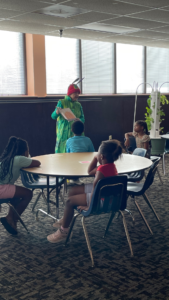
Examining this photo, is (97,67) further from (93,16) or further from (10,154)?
(10,154)

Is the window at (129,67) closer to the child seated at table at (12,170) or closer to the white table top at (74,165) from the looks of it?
the white table top at (74,165)

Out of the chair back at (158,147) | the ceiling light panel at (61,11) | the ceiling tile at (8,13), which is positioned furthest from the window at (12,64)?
the chair back at (158,147)

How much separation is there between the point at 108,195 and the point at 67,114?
2.51m

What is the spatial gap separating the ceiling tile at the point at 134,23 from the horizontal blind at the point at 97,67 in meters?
2.53

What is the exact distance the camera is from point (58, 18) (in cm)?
542

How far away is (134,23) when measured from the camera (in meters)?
5.93

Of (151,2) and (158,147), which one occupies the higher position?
(151,2)

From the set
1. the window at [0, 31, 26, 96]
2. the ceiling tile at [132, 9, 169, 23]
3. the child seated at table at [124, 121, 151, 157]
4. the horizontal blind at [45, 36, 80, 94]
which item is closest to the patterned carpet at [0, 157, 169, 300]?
the child seated at table at [124, 121, 151, 157]

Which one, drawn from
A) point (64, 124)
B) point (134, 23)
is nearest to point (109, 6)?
point (134, 23)

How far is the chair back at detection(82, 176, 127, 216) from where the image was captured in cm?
291

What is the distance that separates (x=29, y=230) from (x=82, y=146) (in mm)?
1330

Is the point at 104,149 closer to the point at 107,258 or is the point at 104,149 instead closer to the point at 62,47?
the point at 107,258

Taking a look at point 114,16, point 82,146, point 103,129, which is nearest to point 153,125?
point 103,129

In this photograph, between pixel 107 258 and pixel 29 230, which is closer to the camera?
pixel 107 258
